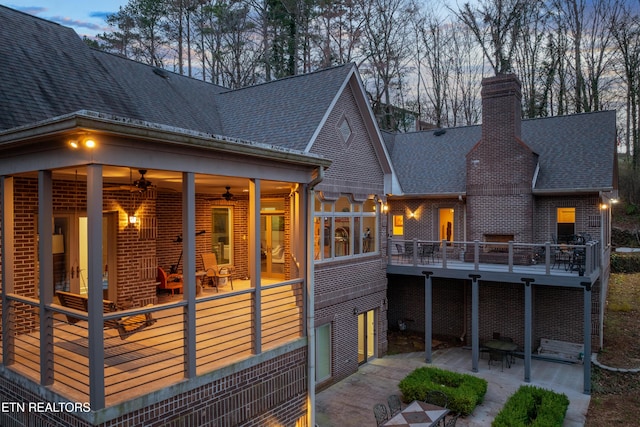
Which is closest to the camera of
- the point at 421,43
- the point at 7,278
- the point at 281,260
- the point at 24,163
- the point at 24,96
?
the point at 24,163

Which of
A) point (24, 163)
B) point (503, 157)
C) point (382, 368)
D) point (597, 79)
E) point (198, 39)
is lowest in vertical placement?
point (382, 368)

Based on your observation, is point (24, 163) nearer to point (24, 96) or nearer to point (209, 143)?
point (209, 143)

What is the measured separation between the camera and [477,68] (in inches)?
1245

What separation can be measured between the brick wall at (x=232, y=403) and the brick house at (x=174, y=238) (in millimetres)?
25

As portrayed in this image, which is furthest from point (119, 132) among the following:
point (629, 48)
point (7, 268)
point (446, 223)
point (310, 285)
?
point (629, 48)

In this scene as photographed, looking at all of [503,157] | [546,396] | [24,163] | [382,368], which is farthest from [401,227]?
[24,163]

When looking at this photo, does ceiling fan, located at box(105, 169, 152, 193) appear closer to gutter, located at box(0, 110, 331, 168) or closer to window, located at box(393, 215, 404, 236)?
gutter, located at box(0, 110, 331, 168)

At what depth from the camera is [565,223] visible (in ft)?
49.5

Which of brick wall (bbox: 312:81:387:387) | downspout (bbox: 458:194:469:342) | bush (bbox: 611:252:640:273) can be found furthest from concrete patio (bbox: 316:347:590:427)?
bush (bbox: 611:252:640:273)

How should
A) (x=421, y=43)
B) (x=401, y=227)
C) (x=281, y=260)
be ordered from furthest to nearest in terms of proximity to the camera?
(x=421, y=43) → (x=401, y=227) → (x=281, y=260)

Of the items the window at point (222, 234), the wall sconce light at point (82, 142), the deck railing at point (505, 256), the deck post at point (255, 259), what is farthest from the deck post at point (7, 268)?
the deck railing at point (505, 256)

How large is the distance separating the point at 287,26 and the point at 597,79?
65.6 feet

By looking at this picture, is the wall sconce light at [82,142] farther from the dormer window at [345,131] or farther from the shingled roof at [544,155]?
the shingled roof at [544,155]

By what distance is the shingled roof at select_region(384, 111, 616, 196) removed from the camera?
48.3 feet
